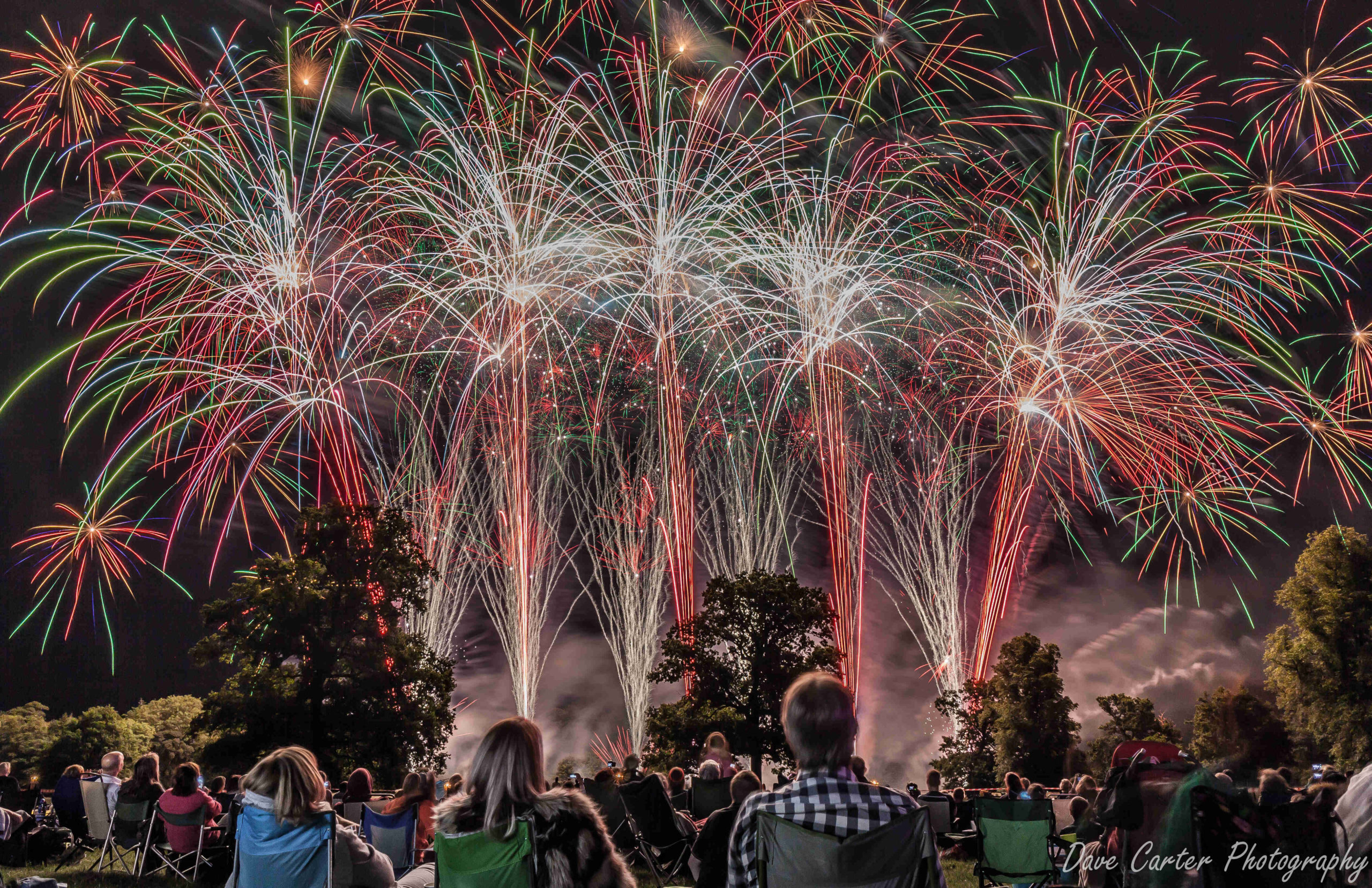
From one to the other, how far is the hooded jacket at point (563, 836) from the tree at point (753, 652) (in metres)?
18.5

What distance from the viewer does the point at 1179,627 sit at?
90.5 ft

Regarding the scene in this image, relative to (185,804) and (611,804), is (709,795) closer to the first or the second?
(611,804)

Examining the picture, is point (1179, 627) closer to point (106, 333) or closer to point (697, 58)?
point (697, 58)

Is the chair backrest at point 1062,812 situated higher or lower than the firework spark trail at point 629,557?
lower

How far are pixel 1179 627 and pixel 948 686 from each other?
6.29 meters

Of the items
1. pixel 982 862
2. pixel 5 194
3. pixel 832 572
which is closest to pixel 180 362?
pixel 5 194

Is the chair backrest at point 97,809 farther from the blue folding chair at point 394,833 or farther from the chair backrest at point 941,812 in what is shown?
the chair backrest at point 941,812

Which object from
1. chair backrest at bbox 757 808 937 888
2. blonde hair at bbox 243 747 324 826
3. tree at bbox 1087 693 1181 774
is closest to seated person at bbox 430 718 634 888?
chair backrest at bbox 757 808 937 888

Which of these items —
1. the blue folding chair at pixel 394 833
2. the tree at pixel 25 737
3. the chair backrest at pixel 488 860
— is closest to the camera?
the chair backrest at pixel 488 860

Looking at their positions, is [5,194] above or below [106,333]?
above

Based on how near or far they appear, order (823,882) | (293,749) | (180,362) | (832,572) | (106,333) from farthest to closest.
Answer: (832,572) < (106,333) < (180,362) < (293,749) < (823,882)

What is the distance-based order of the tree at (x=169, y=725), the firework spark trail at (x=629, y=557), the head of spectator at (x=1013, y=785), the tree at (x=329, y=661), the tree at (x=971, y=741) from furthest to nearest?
the tree at (x=169, y=725) → the firework spark trail at (x=629, y=557) → the tree at (x=971, y=741) → the tree at (x=329, y=661) → the head of spectator at (x=1013, y=785)

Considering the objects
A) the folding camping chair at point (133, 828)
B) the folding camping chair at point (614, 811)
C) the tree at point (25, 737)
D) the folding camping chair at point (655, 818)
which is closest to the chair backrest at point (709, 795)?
the folding camping chair at point (655, 818)

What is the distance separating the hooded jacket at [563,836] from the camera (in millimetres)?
3861
